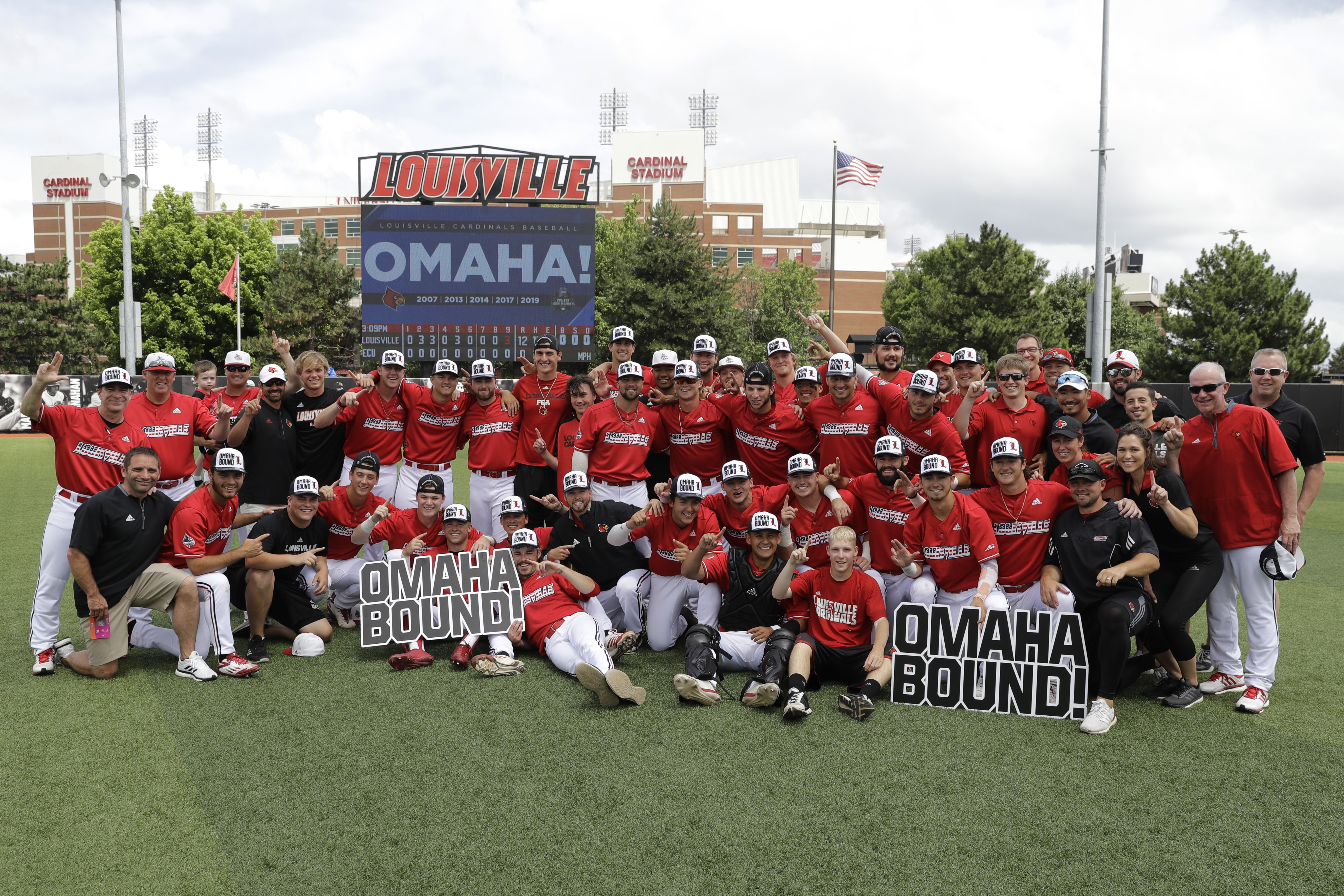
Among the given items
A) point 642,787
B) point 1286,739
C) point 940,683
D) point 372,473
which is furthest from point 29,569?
point 1286,739

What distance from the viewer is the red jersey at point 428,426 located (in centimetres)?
923

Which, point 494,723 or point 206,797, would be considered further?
point 494,723

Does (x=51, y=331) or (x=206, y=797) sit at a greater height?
(x=51, y=331)

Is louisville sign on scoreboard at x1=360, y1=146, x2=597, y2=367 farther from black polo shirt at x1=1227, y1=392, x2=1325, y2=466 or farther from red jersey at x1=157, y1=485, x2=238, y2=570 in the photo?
black polo shirt at x1=1227, y1=392, x2=1325, y2=466

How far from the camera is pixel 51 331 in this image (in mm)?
44594

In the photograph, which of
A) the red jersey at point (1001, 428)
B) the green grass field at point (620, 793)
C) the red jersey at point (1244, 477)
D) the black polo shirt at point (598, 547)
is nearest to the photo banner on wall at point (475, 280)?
the black polo shirt at point (598, 547)

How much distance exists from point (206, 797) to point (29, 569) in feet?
25.1

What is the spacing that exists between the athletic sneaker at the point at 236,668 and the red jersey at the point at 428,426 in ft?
9.50

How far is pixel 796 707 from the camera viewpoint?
589 centimetres

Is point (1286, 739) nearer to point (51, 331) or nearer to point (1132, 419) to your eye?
point (1132, 419)

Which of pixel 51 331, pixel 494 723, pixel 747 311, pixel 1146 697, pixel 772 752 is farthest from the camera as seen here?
pixel 747 311

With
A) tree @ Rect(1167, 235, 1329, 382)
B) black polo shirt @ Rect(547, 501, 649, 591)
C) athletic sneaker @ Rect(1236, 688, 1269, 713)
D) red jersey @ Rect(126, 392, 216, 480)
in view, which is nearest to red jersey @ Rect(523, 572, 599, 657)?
black polo shirt @ Rect(547, 501, 649, 591)

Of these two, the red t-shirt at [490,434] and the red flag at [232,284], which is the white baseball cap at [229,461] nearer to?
the red t-shirt at [490,434]

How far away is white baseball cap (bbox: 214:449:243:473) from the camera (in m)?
6.94
